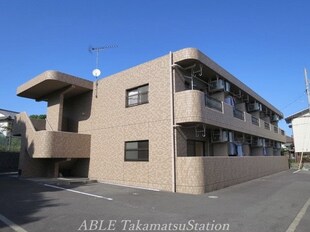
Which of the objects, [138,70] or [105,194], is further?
[138,70]

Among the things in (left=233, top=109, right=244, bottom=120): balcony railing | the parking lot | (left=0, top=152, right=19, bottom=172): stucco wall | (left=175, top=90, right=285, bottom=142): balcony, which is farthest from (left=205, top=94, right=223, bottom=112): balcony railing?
(left=0, top=152, right=19, bottom=172): stucco wall

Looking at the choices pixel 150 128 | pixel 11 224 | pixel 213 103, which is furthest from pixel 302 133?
pixel 11 224

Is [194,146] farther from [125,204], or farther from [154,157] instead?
[125,204]

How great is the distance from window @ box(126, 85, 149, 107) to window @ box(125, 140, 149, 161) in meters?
2.11

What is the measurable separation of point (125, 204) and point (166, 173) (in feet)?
11.8

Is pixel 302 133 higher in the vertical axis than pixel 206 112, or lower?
higher

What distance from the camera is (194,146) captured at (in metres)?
13.3

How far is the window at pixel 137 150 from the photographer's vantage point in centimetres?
1272

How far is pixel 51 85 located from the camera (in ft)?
52.0

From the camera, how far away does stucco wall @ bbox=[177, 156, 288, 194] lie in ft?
34.8

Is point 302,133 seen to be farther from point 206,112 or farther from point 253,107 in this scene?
point 206,112

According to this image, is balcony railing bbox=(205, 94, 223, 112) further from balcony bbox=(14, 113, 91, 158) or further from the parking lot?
balcony bbox=(14, 113, 91, 158)

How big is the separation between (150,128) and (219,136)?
4.23m

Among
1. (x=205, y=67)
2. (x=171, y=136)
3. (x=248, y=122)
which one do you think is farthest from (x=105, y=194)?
(x=248, y=122)
